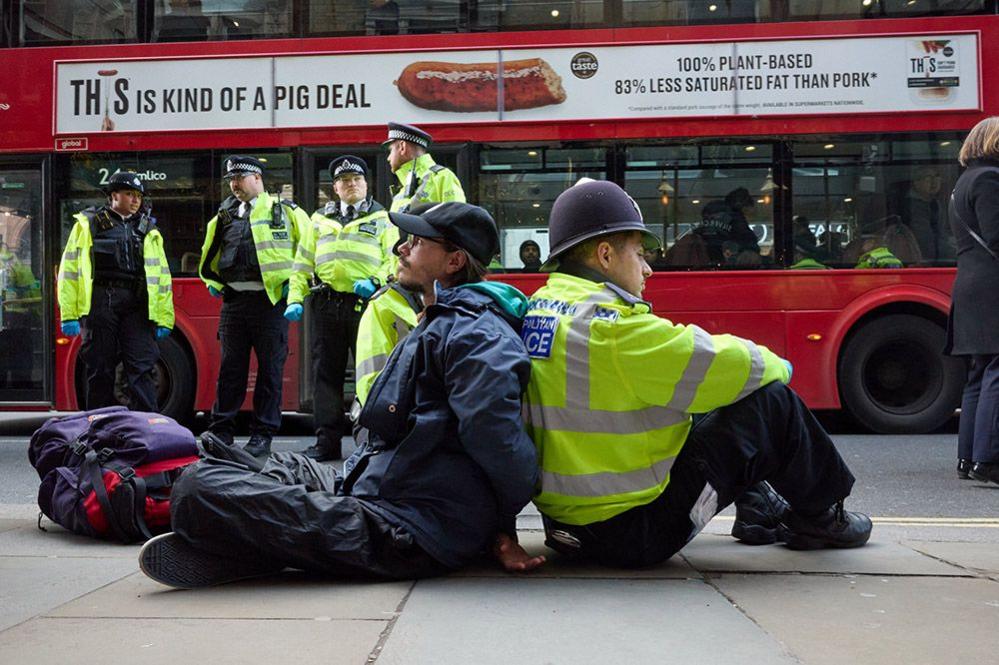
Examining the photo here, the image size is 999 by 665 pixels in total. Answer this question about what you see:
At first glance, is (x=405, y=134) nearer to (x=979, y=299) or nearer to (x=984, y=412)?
(x=979, y=299)

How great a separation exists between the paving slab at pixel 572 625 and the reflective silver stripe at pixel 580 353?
542 millimetres

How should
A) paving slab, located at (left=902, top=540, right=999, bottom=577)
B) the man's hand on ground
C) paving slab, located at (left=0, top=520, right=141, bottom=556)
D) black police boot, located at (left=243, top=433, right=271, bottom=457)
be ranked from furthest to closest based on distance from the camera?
black police boot, located at (left=243, top=433, right=271, bottom=457)
paving slab, located at (left=0, top=520, right=141, bottom=556)
paving slab, located at (left=902, top=540, right=999, bottom=577)
the man's hand on ground

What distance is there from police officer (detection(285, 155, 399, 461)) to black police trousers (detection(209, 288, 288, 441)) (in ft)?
1.21

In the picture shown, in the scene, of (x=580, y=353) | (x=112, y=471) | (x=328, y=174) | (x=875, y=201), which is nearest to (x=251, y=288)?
(x=328, y=174)

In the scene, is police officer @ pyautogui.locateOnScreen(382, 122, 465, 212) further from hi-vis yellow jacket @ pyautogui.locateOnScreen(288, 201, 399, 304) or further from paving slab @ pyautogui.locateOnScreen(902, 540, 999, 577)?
paving slab @ pyautogui.locateOnScreen(902, 540, 999, 577)

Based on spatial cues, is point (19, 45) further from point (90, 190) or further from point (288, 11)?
→ point (288, 11)

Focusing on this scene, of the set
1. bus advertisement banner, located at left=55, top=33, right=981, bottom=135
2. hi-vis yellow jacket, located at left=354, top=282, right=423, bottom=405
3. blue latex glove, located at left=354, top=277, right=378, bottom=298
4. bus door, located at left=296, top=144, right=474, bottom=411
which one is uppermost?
bus advertisement banner, located at left=55, top=33, right=981, bottom=135

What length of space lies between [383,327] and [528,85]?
15.1 ft

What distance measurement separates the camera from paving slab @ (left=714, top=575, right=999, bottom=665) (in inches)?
87.4

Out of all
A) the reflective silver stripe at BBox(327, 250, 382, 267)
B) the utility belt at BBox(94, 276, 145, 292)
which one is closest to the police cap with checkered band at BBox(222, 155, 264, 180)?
the utility belt at BBox(94, 276, 145, 292)

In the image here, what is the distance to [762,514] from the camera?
11.3 ft

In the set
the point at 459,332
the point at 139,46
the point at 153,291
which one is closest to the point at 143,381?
the point at 153,291

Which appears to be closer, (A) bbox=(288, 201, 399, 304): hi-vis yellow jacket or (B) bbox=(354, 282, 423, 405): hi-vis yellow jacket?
(B) bbox=(354, 282, 423, 405): hi-vis yellow jacket

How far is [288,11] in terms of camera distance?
839 cm
